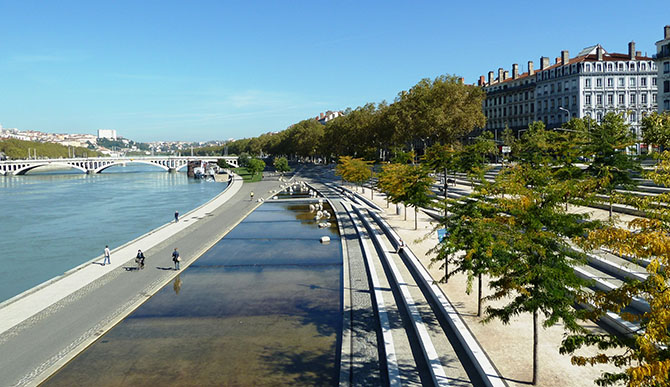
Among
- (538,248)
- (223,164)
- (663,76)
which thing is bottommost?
(538,248)

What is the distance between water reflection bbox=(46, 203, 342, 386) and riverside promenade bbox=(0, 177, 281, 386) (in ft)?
2.17

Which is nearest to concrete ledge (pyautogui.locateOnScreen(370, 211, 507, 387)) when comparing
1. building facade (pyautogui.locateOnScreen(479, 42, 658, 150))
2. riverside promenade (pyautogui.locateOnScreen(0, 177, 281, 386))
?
riverside promenade (pyautogui.locateOnScreen(0, 177, 281, 386))

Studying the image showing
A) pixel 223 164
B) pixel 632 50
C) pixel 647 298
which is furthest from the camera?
pixel 223 164

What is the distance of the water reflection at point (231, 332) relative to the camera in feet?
49.3

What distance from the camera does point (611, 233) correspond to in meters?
8.27

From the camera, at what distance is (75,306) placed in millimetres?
21266

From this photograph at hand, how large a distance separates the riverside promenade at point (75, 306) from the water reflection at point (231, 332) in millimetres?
661

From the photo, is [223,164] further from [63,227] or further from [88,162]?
[63,227]

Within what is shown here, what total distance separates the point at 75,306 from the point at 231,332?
786 centimetres

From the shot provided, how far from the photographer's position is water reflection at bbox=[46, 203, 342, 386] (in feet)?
49.3

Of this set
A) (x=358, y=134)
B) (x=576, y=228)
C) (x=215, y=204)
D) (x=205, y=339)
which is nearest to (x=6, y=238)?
(x=215, y=204)

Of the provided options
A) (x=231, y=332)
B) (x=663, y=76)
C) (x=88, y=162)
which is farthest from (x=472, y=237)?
(x=88, y=162)

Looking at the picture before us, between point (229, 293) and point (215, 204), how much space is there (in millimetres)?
41193

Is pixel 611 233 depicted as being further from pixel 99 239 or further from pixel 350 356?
pixel 99 239
